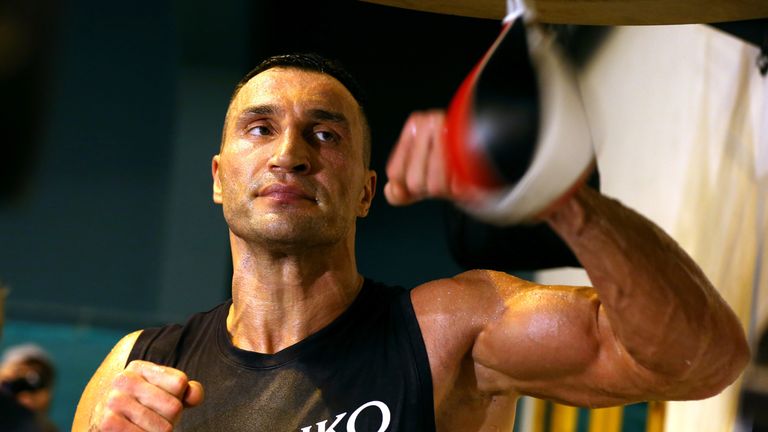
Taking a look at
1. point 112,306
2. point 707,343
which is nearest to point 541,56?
point 707,343

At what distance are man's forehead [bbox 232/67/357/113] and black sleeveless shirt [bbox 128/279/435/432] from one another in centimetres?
29

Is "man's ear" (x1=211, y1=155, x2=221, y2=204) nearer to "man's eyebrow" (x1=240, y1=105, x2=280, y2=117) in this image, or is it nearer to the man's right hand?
"man's eyebrow" (x1=240, y1=105, x2=280, y2=117)

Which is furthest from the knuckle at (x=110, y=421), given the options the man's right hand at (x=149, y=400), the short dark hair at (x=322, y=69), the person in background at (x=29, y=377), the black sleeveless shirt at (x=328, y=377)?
the person in background at (x=29, y=377)

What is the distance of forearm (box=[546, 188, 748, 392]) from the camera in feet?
3.03

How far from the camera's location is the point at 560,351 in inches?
43.0

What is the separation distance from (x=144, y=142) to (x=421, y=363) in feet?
11.9

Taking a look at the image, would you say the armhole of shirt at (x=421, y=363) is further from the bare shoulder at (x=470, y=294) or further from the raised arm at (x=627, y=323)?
the raised arm at (x=627, y=323)

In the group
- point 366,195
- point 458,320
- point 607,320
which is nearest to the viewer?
point 607,320

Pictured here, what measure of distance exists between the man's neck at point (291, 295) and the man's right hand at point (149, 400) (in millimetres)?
218

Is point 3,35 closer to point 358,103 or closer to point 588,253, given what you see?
point 358,103

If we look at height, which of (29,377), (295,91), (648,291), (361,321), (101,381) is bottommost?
(29,377)

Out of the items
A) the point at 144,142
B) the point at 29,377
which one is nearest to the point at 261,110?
the point at 29,377

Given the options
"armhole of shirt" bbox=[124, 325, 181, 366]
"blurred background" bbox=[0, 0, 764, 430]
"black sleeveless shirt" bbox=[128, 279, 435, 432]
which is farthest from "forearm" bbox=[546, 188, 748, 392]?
A: "blurred background" bbox=[0, 0, 764, 430]

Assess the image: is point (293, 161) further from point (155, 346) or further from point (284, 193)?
point (155, 346)
